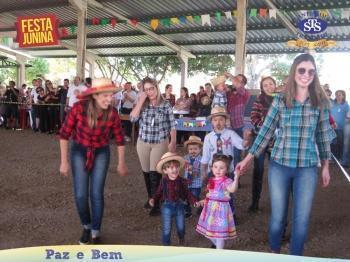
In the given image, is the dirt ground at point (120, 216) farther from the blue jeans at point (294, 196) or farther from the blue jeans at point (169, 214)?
the blue jeans at point (294, 196)

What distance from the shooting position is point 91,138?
12.9 feet

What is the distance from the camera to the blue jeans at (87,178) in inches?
157

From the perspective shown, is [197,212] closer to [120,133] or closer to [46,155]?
[120,133]

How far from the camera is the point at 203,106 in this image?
1181 cm

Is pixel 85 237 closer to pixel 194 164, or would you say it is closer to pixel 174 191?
Answer: pixel 174 191

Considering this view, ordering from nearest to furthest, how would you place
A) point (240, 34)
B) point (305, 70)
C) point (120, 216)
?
point (305, 70) < point (120, 216) < point (240, 34)

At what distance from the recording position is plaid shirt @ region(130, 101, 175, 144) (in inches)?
199

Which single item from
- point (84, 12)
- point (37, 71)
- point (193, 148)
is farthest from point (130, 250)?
point (37, 71)

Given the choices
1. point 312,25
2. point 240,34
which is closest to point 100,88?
point 240,34

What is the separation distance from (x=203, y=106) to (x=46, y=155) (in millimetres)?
4272

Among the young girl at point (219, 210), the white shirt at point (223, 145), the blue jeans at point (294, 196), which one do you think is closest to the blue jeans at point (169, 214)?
the young girl at point (219, 210)

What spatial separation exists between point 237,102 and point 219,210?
329 centimetres

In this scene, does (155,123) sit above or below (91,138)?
above

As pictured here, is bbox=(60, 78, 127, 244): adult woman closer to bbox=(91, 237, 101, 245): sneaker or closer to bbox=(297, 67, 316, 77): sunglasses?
bbox=(91, 237, 101, 245): sneaker
